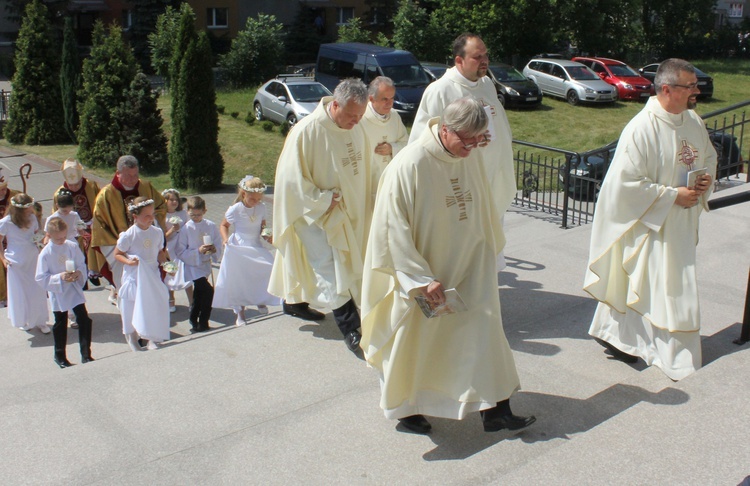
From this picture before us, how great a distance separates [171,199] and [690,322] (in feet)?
17.0

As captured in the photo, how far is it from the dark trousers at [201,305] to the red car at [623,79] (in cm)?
2494

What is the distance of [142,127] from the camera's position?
63.3 ft

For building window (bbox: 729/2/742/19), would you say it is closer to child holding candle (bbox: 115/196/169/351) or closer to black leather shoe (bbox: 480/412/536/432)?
Answer: child holding candle (bbox: 115/196/169/351)

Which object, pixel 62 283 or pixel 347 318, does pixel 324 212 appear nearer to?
pixel 347 318

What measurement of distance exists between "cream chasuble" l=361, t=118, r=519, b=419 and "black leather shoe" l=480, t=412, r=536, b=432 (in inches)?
5.4

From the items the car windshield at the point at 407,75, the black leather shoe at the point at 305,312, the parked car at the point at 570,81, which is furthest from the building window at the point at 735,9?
the black leather shoe at the point at 305,312

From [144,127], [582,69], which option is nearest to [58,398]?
[144,127]

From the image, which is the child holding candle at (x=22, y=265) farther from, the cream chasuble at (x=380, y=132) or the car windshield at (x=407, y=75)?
the car windshield at (x=407, y=75)

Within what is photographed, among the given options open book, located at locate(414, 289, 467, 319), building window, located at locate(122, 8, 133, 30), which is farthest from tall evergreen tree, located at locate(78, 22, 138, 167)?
building window, located at locate(122, 8, 133, 30)

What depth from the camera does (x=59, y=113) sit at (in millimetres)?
22156

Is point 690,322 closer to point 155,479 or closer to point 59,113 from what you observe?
point 155,479

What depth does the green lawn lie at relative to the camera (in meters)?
20.2

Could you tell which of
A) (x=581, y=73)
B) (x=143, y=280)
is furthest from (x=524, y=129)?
(x=143, y=280)

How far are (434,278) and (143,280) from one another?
3711 millimetres
